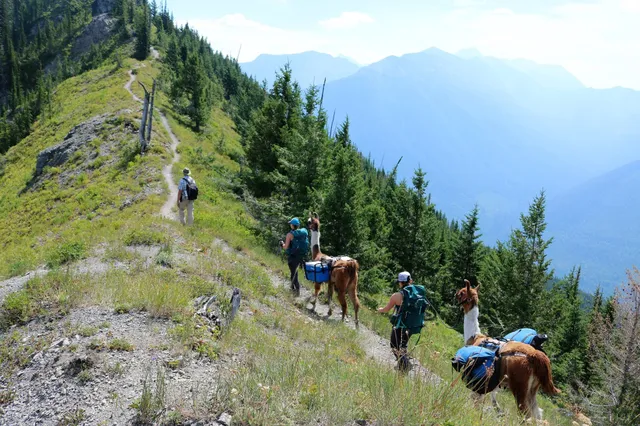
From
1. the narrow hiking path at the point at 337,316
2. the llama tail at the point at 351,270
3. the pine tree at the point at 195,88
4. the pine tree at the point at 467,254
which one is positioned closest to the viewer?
the narrow hiking path at the point at 337,316

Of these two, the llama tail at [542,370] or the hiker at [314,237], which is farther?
the hiker at [314,237]

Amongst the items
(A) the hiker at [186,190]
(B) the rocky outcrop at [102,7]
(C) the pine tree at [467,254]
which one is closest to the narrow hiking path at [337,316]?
(A) the hiker at [186,190]

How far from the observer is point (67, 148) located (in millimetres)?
34219

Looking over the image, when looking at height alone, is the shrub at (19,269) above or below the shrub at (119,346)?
below

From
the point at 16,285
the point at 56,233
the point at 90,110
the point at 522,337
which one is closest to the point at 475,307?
the point at 522,337

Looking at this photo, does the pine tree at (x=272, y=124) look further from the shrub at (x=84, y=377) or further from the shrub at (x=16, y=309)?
the shrub at (x=84, y=377)

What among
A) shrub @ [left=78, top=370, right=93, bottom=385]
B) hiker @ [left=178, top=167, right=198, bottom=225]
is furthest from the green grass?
shrub @ [left=78, top=370, right=93, bottom=385]

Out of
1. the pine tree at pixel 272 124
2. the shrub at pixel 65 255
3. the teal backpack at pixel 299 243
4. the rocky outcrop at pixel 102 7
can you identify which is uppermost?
the rocky outcrop at pixel 102 7

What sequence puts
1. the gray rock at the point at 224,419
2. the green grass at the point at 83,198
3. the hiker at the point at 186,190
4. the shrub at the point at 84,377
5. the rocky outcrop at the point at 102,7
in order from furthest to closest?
the rocky outcrop at the point at 102,7 < the hiker at the point at 186,190 < the green grass at the point at 83,198 < the shrub at the point at 84,377 < the gray rock at the point at 224,419

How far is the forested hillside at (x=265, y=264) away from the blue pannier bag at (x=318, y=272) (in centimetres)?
107

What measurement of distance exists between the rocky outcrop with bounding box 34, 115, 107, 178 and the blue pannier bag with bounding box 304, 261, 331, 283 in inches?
1185

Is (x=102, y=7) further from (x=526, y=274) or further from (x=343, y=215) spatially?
(x=526, y=274)

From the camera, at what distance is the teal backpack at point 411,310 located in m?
8.23

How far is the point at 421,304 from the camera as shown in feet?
27.2
